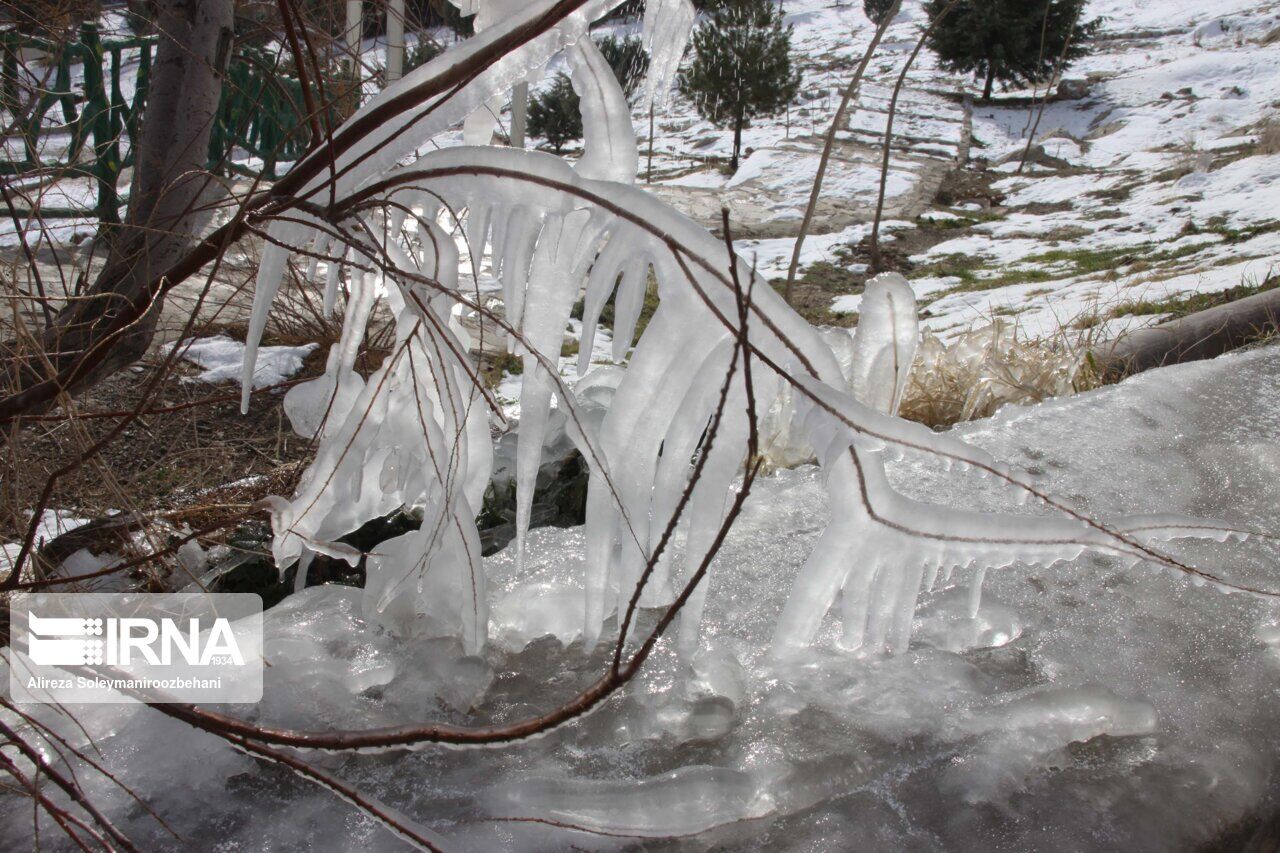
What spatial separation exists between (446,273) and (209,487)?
5.80 feet

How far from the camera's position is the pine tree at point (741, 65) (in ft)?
41.2

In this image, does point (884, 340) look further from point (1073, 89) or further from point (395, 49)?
point (1073, 89)

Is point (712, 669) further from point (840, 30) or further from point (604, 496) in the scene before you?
point (840, 30)

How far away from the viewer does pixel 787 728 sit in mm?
1585

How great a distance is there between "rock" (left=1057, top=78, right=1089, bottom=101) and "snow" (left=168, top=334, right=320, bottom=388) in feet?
49.3

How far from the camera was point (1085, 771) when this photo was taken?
4.89 feet

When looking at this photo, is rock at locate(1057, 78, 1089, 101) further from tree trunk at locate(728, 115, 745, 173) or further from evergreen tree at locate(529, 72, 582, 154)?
evergreen tree at locate(529, 72, 582, 154)

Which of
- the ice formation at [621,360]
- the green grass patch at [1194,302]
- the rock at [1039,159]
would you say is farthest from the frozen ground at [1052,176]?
the ice formation at [621,360]

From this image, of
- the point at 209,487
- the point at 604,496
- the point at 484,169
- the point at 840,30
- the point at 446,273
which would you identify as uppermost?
the point at 840,30

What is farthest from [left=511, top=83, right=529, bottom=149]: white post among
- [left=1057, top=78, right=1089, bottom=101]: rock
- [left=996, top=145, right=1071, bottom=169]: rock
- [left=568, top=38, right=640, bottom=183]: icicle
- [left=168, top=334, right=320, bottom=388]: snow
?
[left=1057, top=78, right=1089, bottom=101]: rock

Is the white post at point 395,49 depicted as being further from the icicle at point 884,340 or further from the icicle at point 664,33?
the icicle at point 884,340

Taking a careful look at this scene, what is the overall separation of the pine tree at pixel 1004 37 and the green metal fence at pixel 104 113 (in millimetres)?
11977

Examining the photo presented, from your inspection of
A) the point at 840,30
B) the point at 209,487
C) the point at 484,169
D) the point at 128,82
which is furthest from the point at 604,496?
the point at 840,30

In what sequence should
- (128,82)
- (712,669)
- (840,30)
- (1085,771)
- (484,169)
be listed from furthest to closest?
(840,30) → (128,82) → (712,669) → (1085,771) → (484,169)
